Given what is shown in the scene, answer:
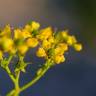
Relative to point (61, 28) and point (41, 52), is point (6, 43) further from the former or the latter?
point (61, 28)

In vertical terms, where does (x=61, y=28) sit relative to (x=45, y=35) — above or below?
below

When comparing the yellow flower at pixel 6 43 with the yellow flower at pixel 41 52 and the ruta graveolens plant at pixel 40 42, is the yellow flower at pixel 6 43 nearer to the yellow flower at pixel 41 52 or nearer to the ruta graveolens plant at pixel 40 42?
the ruta graveolens plant at pixel 40 42

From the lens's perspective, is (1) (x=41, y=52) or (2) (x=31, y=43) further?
(1) (x=41, y=52)

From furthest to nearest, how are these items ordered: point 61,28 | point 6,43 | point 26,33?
1. point 61,28
2. point 26,33
3. point 6,43

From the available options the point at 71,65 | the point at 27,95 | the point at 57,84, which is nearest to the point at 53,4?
the point at 71,65

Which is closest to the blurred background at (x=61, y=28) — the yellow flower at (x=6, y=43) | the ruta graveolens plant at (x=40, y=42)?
the ruta graveolens plant at (x=40, y=42)

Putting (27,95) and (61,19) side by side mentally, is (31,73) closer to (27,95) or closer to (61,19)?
(27,95)

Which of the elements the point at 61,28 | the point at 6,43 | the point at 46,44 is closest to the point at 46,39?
the point at 46,44

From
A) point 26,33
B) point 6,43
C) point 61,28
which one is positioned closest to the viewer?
point 6,43
